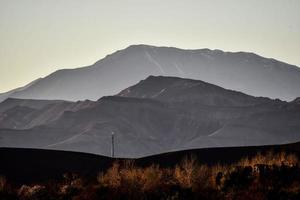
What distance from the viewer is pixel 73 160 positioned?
89.4m

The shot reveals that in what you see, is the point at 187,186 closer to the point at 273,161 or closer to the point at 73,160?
the point at 273,161

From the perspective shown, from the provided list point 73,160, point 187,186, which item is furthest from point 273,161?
point 73,160

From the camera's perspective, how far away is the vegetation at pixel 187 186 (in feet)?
153

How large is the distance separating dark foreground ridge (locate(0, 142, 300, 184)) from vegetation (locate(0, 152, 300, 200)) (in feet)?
85.4

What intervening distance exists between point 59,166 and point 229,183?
40850 mm

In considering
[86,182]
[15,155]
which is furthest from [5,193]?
[15,155]

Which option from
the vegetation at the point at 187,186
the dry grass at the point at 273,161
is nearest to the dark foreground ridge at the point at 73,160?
the dry grass at the point at 273,161

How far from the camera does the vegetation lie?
153 feet

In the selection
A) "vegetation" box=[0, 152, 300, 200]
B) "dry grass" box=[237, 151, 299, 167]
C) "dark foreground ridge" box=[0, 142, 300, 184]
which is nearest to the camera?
"vegetation" box=[0, 152, 300, 200]

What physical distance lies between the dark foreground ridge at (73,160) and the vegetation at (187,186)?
26.0 meters

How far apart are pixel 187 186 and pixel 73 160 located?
135 ft

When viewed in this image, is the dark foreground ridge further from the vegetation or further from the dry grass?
the vegetation

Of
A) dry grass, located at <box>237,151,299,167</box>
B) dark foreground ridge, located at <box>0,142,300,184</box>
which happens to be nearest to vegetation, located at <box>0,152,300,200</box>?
dry grass, located at <box>237,151,299,167</box>

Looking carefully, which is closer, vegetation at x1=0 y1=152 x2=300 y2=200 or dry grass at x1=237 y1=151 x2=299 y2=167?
vegetation at x1=0 y1=152 x2=300 y2=200
